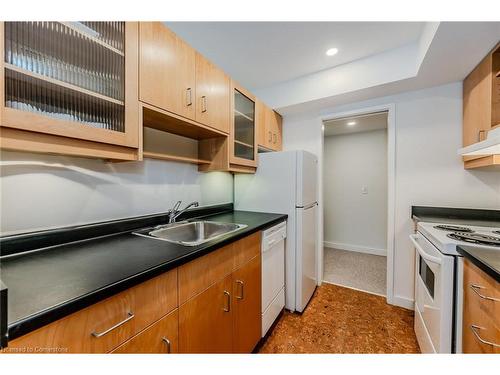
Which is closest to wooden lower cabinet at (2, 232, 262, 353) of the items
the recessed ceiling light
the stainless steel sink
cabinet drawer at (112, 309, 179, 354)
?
cabinet drawer at (112, 309, 179, 354)

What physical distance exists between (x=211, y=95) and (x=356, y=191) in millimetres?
3005

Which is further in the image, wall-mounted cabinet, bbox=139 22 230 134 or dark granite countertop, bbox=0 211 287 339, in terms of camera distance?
wall-mounted cabinet, bbox=139 22 230 134

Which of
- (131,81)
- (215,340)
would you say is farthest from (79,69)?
(215,340)

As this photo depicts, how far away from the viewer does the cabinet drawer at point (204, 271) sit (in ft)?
2.83

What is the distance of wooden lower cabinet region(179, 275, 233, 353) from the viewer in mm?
869

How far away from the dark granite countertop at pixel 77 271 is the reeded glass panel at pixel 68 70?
568 millimetres

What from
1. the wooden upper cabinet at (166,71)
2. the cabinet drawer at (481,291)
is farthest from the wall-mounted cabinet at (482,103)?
the wooden upper cabinet at (166,71)

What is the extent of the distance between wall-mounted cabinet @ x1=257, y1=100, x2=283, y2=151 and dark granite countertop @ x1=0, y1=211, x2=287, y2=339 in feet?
4.44

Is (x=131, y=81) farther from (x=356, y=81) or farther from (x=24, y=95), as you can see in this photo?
(x=356, y=81)

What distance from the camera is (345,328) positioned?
1.68 m

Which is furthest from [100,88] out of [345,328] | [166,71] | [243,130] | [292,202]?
[345,328]

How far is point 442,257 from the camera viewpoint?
1.06 metres

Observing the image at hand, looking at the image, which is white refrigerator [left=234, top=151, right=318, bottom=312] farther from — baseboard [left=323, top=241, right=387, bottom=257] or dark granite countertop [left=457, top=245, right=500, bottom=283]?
baseboard [left=323, top=241, right=387, bottom=257]

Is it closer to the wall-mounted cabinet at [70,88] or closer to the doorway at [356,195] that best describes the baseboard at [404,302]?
the doorway at [356,195]
